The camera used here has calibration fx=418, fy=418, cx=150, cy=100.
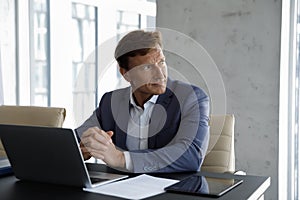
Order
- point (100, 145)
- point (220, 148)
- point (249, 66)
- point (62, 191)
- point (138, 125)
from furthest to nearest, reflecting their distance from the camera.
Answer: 1. point (249, 66)
2. point (220, 148)
3. point (138, 125)
4. point (100, 145)
5. point (62, 191)

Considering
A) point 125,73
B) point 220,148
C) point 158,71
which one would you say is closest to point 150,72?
point 158,71

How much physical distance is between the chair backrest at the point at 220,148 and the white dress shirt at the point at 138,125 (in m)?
0.35

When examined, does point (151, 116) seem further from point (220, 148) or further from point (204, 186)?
point (204, 186)

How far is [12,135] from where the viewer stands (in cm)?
124

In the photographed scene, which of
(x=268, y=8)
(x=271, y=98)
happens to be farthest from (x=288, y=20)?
(x=271, y=98)

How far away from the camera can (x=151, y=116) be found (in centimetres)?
168

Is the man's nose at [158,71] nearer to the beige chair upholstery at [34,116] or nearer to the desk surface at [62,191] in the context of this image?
the desk surface at [62,191]

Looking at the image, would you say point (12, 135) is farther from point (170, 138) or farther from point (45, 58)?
point (45, 58)

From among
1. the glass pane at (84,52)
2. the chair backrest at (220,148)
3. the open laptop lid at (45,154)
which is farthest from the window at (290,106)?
the open laptop lid at (45,154)

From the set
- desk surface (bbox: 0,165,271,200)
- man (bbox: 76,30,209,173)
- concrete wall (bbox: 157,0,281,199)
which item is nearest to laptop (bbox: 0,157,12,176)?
desk surface (bbox: 0,165,271,200)

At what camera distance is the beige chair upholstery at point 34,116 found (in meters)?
1.89

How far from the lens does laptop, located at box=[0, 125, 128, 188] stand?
3.75 ft

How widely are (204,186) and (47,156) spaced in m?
0.46

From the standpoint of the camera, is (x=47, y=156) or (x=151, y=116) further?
(x=151, y=116)
